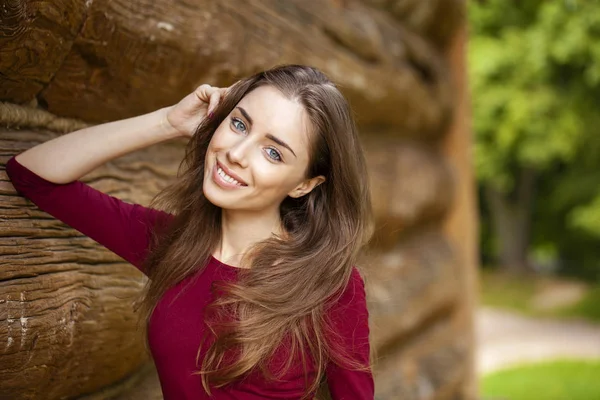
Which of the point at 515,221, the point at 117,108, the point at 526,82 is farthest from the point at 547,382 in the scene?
the point at 515,221

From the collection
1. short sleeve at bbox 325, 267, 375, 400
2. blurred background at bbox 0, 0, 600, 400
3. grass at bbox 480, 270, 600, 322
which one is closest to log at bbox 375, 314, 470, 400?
blurred background at bbox 0, 0, 600, 400

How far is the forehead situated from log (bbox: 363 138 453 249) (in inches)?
60.4

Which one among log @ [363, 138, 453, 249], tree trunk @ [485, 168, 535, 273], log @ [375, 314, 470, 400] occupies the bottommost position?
log @ [375, 314, 470, 400]

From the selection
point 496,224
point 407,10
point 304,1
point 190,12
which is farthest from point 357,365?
point 496,224

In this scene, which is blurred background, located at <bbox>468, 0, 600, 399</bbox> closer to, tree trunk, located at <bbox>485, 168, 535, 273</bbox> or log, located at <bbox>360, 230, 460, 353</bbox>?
tree trunk, located at <bbox>485, 168, 535, 273</bbox>

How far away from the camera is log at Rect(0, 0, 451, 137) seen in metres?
1.60

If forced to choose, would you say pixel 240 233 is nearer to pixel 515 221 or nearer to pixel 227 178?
pixel 227 178

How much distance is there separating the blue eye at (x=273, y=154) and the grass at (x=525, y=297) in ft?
41.2

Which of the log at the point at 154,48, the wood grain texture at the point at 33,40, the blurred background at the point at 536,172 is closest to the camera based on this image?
the wood grain texture at the point at 33,40

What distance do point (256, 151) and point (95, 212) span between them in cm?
41

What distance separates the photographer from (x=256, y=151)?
5.32 ft

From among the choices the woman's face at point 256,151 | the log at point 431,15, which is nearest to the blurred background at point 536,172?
the log at point 431,15

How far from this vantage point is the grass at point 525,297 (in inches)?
529

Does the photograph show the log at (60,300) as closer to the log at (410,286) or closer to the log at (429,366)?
the log at (410,286)
